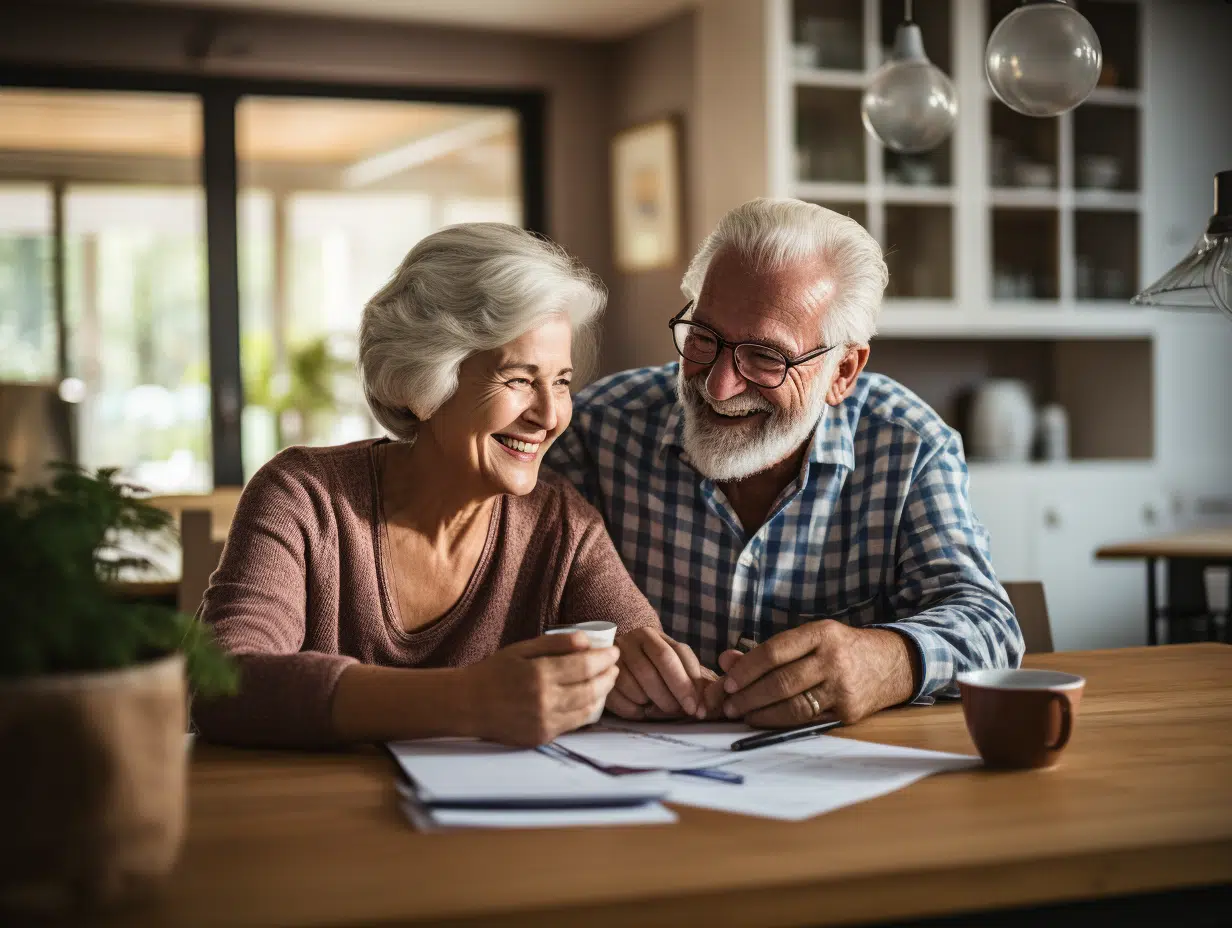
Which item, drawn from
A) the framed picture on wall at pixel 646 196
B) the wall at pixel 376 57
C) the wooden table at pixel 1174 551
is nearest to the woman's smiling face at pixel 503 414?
the wooden table at pixel 1174 551

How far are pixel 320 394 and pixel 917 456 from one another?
4.25m

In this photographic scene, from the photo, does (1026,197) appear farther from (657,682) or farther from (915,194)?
(657,682)

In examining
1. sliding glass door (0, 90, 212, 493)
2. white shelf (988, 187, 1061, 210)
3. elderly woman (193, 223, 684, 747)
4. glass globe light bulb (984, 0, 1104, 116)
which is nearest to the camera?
elderly woman (193, 223, 684, 747)

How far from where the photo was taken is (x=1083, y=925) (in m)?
0.95

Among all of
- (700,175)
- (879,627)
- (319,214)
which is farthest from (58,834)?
(319,214)

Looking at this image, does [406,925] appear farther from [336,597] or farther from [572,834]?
[336,597]

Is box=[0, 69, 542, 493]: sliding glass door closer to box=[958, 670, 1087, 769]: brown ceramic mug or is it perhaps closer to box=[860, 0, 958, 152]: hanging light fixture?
box=[860, 0, 958, 152]: hanging light fixture

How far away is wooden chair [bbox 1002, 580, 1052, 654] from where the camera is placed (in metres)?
1.98

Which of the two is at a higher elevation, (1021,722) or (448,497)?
(448,497)

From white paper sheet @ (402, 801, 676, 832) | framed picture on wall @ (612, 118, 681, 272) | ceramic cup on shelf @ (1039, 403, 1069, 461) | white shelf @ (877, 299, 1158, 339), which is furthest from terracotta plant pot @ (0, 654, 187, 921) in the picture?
ceramic cup on shelf @ (1039, 403, 1069, 461)

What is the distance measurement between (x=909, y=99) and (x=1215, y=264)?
901 millimetres

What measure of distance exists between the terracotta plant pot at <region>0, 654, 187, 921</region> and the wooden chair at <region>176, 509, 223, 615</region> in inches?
51.0

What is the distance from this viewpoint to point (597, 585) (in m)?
1.70

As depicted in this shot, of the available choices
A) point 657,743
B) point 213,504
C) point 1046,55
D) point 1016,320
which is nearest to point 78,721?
point 657,743
